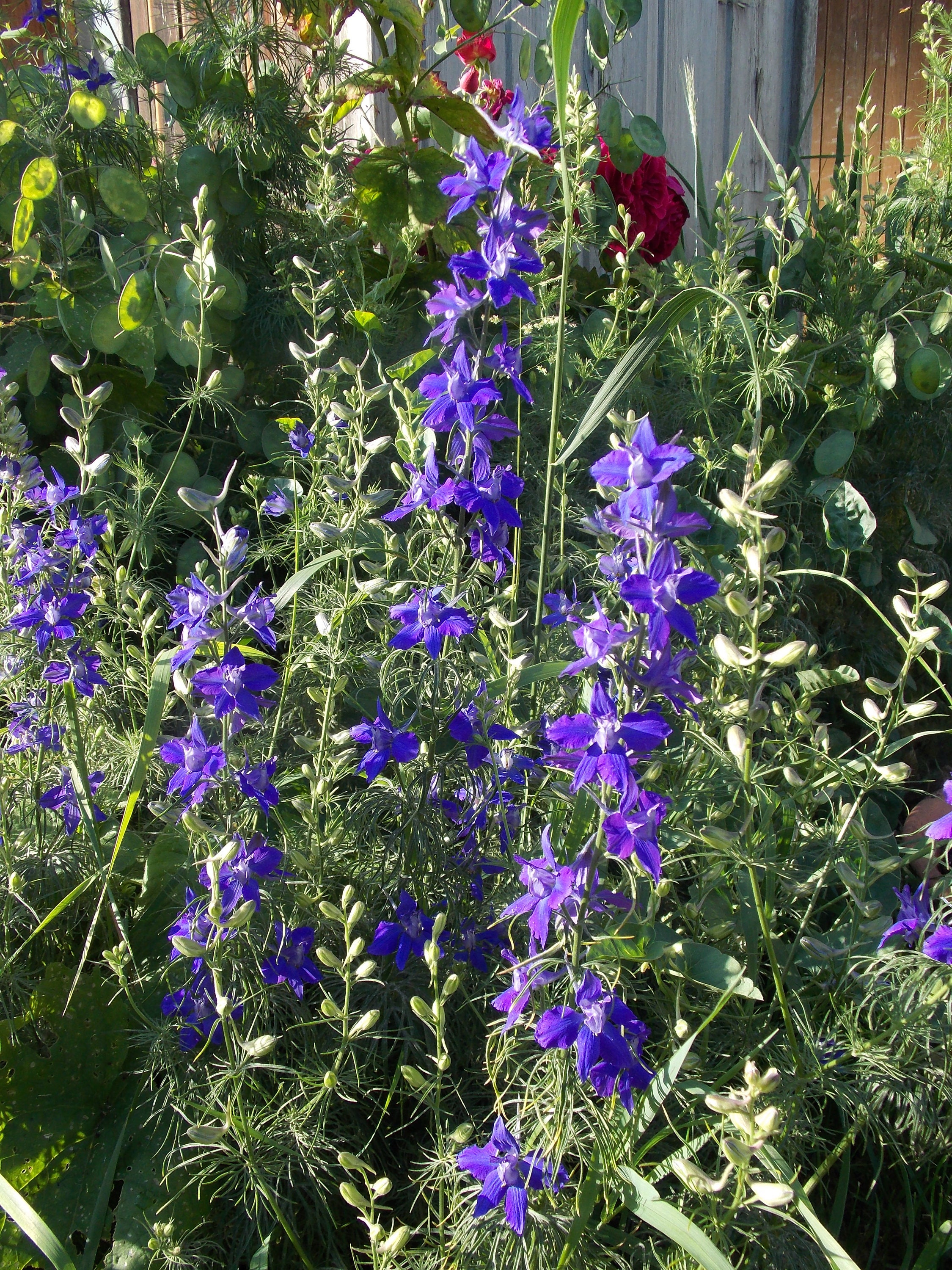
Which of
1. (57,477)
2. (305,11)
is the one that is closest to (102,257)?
(305,11)

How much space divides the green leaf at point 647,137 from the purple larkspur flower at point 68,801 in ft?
6.01

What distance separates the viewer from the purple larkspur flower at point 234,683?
96 centimetres

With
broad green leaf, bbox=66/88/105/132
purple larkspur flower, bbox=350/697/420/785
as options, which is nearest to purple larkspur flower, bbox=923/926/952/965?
purple larkspur flower, bbox=350/697/420/785

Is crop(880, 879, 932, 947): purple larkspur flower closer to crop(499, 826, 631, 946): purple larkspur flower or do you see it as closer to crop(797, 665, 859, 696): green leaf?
crop(797, 665, 859, 696): green leaf

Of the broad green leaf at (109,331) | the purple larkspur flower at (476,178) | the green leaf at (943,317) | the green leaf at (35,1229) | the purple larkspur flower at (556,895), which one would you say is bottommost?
the green leaf at (35,1229)

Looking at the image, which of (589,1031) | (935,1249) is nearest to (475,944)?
(589,1031)

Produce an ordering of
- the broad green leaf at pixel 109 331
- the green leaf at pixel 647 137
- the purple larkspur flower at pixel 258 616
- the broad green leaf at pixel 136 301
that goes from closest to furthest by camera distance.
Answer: the purple larkspur flower at pixel 258 616, the broad green leaf at pixel 136 301, the broad green leaf at pixel 109 331, the green leaf at pixel 647 137

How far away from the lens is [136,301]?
184cm

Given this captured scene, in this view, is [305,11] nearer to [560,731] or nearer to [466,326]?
[466,326]

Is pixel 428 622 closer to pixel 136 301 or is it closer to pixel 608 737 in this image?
pixel 608 737

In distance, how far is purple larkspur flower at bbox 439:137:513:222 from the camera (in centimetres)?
108

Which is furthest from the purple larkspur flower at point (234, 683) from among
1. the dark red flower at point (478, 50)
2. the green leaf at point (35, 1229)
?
the dark red flower at point (478, 50)

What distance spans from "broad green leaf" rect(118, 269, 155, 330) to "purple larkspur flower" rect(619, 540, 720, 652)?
143 cm

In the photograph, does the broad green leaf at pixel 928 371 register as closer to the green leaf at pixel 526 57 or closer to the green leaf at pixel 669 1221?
the green leaf at pixel 526 57
